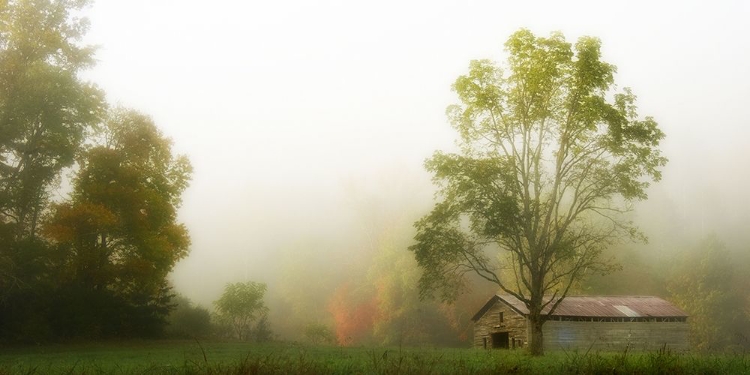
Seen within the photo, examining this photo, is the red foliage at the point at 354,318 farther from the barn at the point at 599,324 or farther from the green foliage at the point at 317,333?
the barn at the point at 599,324

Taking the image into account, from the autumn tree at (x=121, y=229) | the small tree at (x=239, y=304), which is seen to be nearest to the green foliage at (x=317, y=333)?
the small tree at (x=239, y=304)

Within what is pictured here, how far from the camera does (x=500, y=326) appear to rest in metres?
53.7

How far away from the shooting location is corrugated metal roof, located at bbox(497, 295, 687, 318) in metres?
49.8

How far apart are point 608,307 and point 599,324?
2.83 m

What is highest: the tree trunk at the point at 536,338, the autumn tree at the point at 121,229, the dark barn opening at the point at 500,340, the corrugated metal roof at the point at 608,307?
the autumn tree at the point at 121,229

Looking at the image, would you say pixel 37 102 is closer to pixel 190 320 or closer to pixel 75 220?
pixel 75 220

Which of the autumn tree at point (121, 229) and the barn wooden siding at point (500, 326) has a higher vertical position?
the autumn tree at point (121, 229)

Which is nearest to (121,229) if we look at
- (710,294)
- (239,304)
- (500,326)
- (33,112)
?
(33,112)

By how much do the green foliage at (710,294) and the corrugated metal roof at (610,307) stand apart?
16117 mm

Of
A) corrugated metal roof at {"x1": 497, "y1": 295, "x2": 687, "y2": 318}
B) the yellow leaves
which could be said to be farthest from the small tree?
corrugated metal roof at {"x1": 497, "y1": 295, "x2": 687, "y2": 318}

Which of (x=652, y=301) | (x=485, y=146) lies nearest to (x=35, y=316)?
(x=485, y=146)

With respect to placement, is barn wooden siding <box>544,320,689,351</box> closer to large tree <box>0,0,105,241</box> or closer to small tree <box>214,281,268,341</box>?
small tree <box>214,281,268,341</box>

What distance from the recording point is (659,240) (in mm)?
83375

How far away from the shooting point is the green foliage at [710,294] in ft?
220
